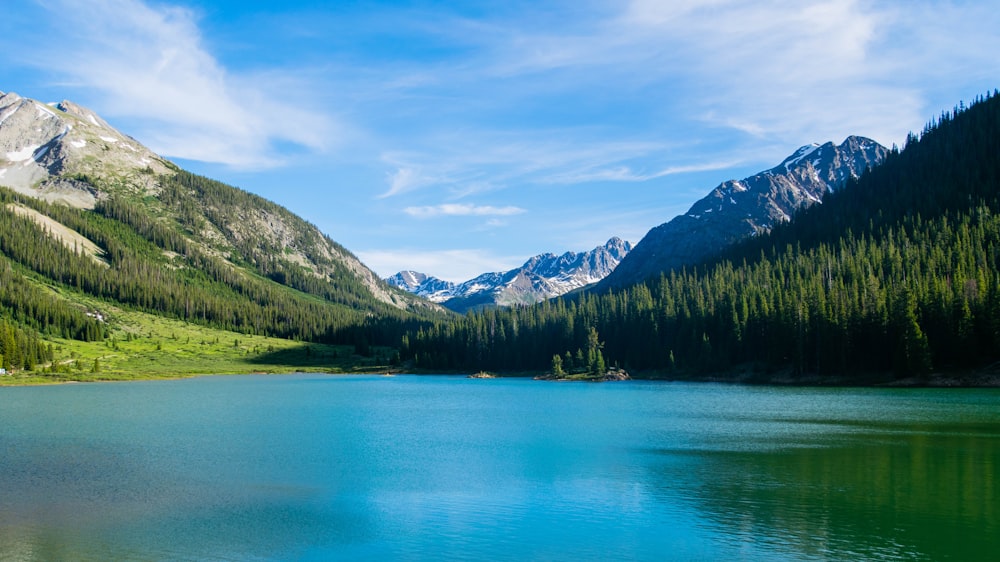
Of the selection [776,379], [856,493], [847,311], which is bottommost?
[776,379]

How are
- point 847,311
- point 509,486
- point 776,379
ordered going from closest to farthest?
point 509,486 → point 847,311 → point 776,379

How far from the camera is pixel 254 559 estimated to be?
2462cm

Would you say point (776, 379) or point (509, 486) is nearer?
point (509, 486)

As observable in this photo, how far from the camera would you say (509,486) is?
3762 cm

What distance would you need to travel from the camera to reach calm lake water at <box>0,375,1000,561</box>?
26203 millimetres

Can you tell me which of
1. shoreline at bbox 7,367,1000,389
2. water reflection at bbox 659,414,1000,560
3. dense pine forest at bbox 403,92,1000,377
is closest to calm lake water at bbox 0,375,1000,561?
water reflection at bbox 659,414,1000,560

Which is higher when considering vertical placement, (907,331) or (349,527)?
(907,331)

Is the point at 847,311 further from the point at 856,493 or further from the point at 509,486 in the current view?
the point at 509,486

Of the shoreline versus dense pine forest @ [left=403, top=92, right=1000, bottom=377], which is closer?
the shoreline

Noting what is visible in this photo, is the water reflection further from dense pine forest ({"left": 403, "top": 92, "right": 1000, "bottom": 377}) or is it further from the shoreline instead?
dense pine forest ({"left": 403, "top": 92, "right": 1000, "bottom": 377})

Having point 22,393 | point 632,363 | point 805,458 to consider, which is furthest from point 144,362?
point 805,458

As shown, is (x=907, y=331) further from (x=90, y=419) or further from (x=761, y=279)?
(x=90, y=419)

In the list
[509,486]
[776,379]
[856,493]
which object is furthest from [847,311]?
[509,486]

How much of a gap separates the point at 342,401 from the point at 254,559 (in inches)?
3018
